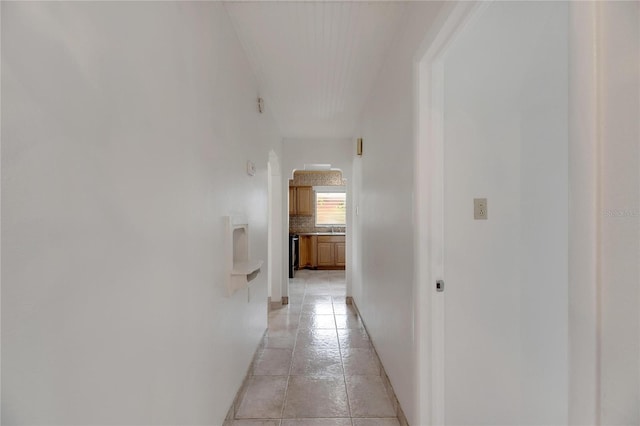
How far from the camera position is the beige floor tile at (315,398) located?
199 cm

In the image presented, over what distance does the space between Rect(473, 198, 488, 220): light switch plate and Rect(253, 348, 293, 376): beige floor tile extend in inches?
73.5

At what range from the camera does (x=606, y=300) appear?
55cm

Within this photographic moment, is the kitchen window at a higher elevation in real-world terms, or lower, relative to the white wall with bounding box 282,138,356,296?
lower

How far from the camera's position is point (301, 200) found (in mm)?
7543

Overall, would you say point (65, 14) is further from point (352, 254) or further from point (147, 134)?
point (352, 254)

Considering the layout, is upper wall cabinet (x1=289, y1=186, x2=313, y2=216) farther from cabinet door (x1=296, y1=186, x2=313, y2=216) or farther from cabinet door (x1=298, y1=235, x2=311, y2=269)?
cabinet door (x1=298, y1=235, x2=311, y2=269)

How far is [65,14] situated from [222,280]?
1319 mm

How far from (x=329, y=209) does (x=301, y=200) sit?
0.76m

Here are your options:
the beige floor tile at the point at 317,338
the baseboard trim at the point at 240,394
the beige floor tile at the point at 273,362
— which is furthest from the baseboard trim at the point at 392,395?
the baseboard trim at the point at 240,394

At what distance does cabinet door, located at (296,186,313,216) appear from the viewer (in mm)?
7539

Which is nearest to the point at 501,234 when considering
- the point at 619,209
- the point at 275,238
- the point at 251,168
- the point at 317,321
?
the point at 619,209

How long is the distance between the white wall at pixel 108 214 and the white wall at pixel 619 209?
102 cm

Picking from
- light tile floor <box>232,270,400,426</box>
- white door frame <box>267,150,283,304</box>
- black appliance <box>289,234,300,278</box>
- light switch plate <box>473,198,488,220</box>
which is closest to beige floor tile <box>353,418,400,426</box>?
light tile floor <box>232,270,400,426</box>

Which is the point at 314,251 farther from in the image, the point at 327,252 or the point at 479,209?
the point at 479,209
